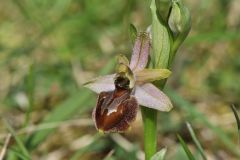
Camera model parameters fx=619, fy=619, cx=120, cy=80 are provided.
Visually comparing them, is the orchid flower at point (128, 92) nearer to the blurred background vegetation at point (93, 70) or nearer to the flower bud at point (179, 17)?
the flower bud at point (179, 17)

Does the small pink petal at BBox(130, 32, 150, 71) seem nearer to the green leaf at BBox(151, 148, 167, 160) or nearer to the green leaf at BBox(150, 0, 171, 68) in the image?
the green leaf at BBox(150, 0, 171, 68)

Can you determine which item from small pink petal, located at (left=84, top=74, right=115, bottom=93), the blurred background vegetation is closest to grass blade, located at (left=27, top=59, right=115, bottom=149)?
the blurred background vegetation

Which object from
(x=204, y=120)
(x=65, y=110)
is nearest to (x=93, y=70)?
(x=65, y=110)

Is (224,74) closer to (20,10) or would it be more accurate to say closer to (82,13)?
(82,13)

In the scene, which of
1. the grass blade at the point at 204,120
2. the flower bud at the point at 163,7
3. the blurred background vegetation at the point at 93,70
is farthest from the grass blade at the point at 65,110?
the flower bud at the point at 163,7

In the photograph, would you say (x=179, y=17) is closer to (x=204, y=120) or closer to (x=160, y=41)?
(x=160, y=41)
